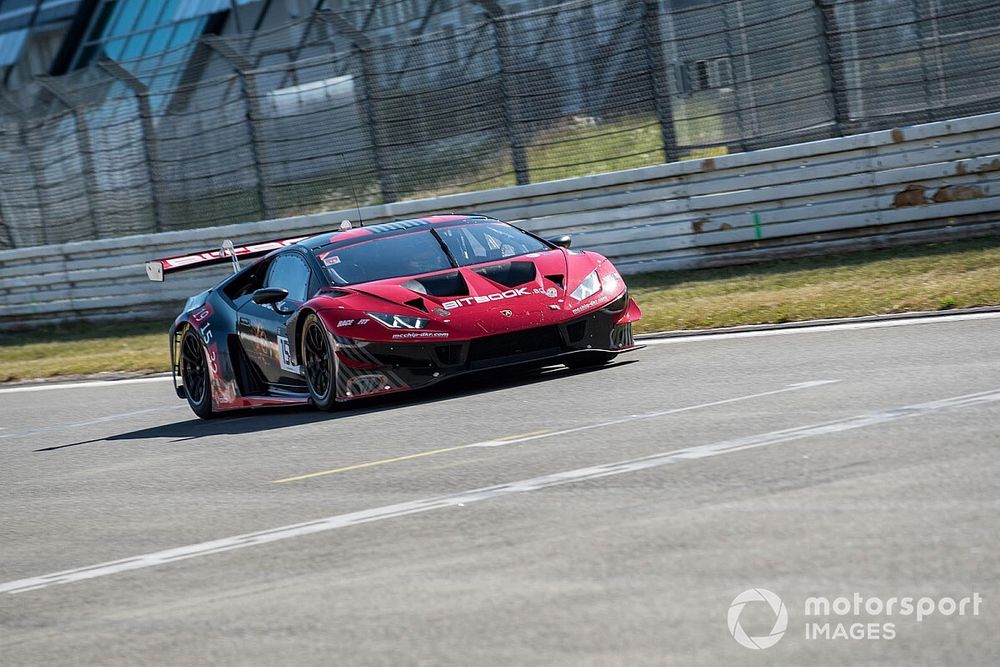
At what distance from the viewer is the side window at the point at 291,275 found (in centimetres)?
1015

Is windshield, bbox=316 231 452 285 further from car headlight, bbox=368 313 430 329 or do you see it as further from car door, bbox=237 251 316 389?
car headlight, bbox=368 313 430 329

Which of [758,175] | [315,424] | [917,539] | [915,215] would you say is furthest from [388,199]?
[917,539]

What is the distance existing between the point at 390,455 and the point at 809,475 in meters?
2.62

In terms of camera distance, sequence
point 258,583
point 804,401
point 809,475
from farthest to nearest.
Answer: point 804,401, point 809,475, point 258,583

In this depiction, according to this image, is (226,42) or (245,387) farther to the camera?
(226,42)

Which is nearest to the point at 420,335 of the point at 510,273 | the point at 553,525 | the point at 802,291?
the point at 510,273

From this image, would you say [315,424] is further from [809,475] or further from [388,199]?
[388,199]

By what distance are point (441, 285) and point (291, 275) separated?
147 cm

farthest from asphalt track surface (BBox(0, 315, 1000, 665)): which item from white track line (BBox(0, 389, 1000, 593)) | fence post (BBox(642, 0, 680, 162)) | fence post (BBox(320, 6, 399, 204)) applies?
fence post (BBox(320, 6, 399, 204))

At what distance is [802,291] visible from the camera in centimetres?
1273

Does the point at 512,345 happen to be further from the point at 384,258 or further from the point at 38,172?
the point at 38,172

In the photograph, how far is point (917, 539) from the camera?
165 inches

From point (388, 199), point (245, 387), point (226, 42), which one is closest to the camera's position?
point (245, 387)

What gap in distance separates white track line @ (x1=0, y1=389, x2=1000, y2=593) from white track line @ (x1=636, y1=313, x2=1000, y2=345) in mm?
3388
